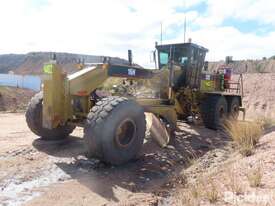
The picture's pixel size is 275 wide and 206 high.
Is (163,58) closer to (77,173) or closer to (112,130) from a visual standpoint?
(112,130)

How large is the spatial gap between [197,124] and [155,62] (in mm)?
2434

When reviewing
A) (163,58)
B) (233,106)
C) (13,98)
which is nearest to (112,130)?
(163,58)

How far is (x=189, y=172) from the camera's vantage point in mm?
7375

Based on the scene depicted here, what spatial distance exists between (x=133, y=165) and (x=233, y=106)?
6.82 meters

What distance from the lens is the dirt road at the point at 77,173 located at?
229 inches

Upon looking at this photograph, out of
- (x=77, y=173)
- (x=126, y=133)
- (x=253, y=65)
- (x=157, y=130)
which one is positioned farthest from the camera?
(x=253, y=65)

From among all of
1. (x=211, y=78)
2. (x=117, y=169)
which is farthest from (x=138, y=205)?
(x=211, y=78)

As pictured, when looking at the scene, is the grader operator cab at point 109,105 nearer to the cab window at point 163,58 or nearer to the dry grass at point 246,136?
the cab window at point 163,58

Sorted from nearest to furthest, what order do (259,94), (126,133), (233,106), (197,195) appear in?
(197,195)
(126,133)
(233,106)
(259,94)

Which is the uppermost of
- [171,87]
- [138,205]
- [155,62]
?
[155,62]

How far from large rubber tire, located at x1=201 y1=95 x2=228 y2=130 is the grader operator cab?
0.67m

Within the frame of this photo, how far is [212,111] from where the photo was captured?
12148 millimetres

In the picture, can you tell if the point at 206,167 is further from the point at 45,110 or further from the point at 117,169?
the point at 45,110

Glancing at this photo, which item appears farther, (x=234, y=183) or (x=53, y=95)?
(x=53, y=95)
